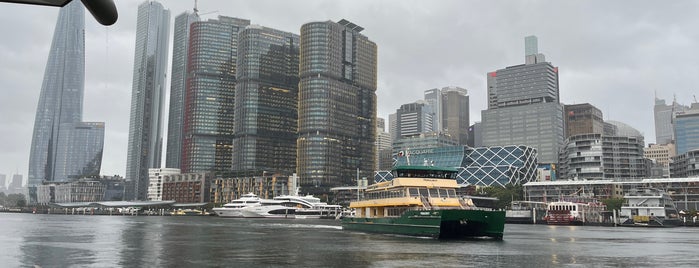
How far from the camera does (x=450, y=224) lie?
64.8 m

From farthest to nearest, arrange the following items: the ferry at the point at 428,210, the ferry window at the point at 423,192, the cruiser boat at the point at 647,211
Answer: the cruiser boat at the point at 647,211, the ferry window at the point at 423,192, the ferry at the point at 428,210

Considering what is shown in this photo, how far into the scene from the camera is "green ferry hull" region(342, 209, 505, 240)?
63.8 meters

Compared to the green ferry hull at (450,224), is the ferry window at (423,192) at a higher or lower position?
higher

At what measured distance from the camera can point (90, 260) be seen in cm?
4200

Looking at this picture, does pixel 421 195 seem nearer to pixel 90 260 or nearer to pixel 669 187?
pixel 90 260

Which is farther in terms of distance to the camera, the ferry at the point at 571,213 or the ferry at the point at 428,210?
the ferry at the point at 571,213

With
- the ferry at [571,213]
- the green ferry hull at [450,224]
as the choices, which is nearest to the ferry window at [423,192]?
the green ferry hull at [450,224]

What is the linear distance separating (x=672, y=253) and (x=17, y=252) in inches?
2372

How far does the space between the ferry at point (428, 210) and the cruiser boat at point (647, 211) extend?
314ft

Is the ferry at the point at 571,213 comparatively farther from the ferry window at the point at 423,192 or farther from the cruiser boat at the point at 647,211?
the ferry window at the point at 423,192

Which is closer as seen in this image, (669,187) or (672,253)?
(672,253)

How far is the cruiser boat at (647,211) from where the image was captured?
483 feet

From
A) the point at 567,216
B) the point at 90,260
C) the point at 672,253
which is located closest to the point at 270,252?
the point at 90,260

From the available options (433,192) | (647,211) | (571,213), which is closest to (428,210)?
A: (433,192)
